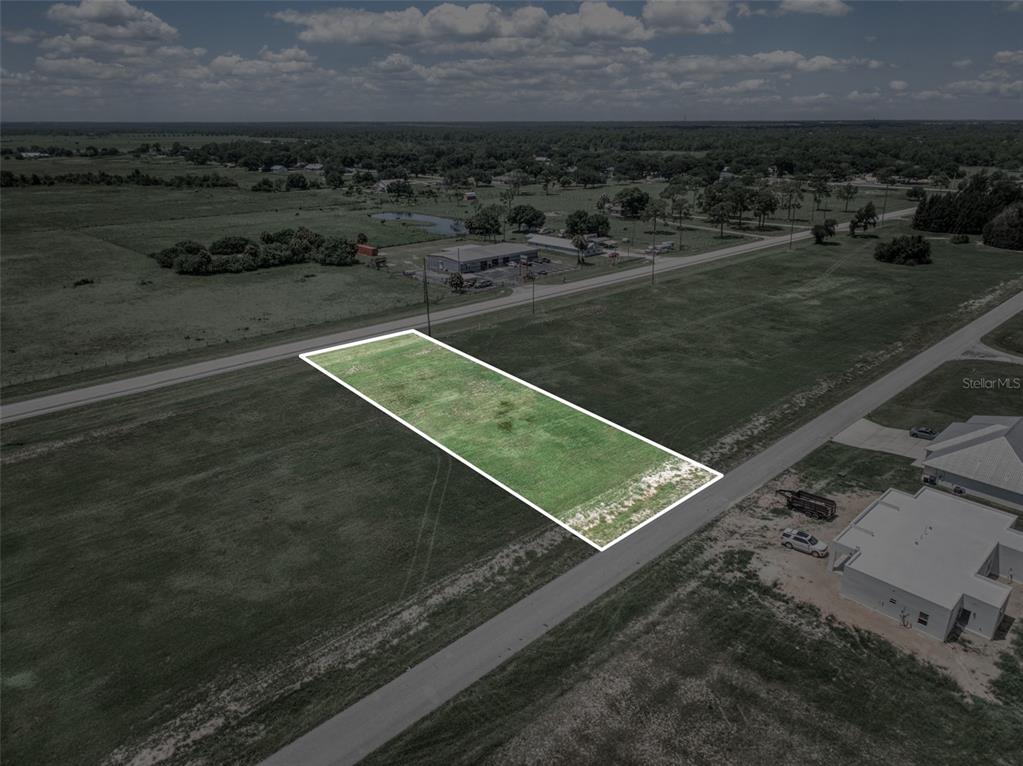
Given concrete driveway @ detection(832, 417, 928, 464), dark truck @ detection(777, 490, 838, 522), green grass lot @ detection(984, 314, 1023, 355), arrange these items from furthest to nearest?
green grass lot @ detection(984, 314, 1023, 355) < concrete driveway @ detection(832, 417, 928, 464) < dark truck @ detection(777, 490, 838, 522)

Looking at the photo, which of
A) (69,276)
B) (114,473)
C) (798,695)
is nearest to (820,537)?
(798,695)

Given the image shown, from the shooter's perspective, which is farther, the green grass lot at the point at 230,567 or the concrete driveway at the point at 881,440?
the concrete driveway at the point at 881,440

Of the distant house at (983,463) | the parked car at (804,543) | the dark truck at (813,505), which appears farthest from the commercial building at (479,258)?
the parked car at (804,543)

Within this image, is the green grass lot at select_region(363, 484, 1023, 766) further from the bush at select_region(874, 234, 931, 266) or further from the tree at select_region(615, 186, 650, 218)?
the tree at select_region(615, 186, 650, 218)

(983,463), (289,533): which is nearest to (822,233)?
(983,463)

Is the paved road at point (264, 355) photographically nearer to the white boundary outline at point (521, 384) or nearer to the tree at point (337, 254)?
the white boundary outline at point (521, 384)

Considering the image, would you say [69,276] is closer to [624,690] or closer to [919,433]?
[624,690]

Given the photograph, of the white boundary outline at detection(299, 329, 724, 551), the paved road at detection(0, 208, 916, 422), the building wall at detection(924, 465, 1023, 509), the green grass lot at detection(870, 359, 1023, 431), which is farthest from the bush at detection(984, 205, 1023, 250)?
the white boundary outline at detection(299, 329, 724, 551)
